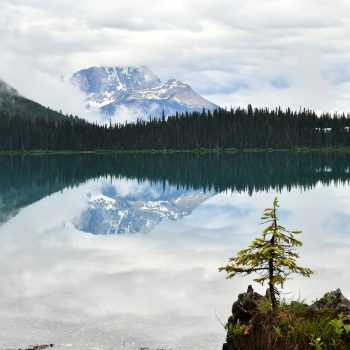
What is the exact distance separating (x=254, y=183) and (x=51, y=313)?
68975mm

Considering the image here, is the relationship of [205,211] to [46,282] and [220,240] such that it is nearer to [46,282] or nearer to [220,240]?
[220,240]

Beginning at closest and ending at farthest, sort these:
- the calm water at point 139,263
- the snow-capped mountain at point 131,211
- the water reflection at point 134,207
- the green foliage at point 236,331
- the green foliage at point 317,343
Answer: the green foliage at point 317,343 < the green foliage at point 236,331 < the calm water at point 139,263 < the snow-capped mountain at point 131,211 < the water reflection at point 134,207

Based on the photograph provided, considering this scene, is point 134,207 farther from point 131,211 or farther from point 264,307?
point 264,307

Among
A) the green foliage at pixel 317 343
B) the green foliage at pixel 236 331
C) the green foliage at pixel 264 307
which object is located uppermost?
the green foliage at pixel 264 307

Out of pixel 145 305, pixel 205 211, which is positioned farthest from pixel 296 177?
pixel 145 305

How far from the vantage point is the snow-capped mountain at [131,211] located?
46.3m

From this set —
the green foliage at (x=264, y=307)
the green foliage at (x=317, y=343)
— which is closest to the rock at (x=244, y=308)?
the green foliage at (x=264, y=307)

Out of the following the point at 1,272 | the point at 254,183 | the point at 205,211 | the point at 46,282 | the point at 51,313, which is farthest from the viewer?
the point at 254,183

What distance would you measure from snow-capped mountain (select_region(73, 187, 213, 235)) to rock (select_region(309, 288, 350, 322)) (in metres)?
27.4

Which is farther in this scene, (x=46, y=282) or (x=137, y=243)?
(x=137, y=243)

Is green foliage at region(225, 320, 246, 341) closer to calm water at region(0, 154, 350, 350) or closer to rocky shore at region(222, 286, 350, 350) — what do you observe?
rocky shore at region(222, 286, 350, 350)

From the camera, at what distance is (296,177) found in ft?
321

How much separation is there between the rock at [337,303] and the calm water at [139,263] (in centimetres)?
334

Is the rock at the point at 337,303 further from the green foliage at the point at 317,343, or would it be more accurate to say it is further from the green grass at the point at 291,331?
the green foliage at the point at 317,343
